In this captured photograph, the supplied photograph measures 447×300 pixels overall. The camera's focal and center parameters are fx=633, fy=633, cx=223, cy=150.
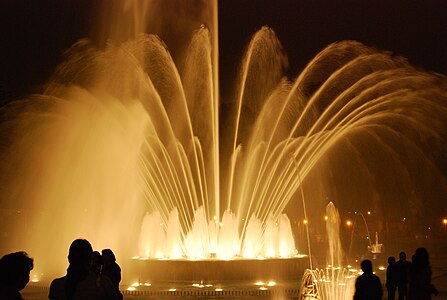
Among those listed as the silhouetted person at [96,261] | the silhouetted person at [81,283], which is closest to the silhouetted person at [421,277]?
the silhouetted person at [96,261]

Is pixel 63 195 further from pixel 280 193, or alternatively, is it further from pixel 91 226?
pixel 280 193

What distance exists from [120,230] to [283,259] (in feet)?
39.7

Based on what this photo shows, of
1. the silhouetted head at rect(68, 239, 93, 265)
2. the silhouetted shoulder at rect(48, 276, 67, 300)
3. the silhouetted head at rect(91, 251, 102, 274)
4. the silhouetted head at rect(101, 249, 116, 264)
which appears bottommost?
the silhouetted shoulder at rect(48, 276, 67, 300)

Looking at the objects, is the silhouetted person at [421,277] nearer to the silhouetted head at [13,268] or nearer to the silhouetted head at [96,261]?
the silhouetted head at [96,261]

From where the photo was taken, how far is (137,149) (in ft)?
87.0

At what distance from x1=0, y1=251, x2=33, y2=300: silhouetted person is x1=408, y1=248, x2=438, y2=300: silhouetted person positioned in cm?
590

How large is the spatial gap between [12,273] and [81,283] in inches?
19.9

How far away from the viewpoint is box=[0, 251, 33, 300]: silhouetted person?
441 centimetres

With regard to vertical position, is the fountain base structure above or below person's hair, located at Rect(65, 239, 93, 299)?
above

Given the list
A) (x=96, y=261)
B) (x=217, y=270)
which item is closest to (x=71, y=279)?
(x=96, y=261)

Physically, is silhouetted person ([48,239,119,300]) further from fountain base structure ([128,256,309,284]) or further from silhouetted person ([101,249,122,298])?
fountain base structure ([128,256,309,284])

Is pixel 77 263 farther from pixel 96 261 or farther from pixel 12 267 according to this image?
pixel 96 261

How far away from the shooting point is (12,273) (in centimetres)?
444

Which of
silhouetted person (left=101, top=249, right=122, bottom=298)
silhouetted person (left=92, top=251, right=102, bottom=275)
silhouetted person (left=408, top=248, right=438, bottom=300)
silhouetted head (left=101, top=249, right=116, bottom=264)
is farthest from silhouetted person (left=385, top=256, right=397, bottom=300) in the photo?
silhouetted person (left=92, top=251, right=102, bottom=275)
